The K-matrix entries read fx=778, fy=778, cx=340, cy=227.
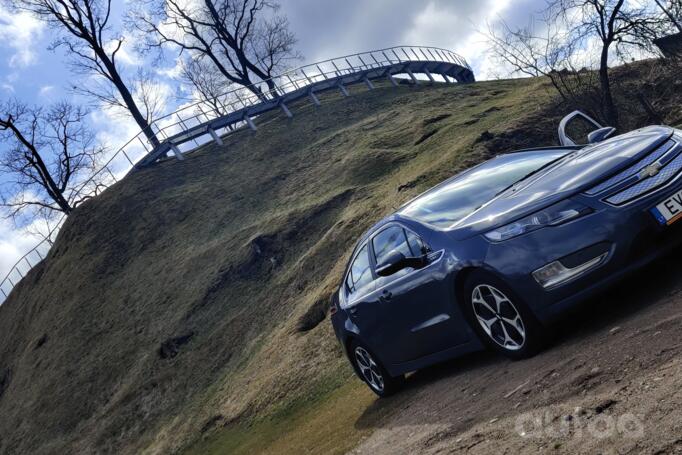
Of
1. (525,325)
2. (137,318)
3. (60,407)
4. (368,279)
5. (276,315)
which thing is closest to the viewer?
(525,325)

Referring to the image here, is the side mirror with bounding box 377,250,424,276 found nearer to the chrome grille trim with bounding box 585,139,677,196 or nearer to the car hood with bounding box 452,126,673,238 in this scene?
the car hood with bounding box 452,126,673,238

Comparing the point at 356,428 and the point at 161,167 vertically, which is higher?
the point at 161,167

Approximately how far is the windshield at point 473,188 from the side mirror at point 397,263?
0.38 meters

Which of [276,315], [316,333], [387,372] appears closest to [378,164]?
[276,315]

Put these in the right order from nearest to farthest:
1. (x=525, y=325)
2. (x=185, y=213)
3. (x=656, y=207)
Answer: (x=656, y=207) < (x=525, y=325) < (x=185, y=213)

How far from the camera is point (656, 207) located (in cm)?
556

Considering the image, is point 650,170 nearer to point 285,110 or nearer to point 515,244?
point 515,244

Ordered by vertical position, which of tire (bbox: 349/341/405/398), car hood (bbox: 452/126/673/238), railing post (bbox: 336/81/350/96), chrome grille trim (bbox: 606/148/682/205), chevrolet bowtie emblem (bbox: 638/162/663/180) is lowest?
tire (bbox: 349/341/405/398)

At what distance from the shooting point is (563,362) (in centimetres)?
565

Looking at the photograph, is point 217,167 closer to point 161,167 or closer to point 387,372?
point 161,167

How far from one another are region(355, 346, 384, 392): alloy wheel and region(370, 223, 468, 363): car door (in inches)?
15.8

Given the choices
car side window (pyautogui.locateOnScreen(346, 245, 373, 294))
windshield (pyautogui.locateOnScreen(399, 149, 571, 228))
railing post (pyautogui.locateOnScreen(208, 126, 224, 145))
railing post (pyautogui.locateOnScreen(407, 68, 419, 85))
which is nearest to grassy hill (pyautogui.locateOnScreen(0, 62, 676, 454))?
railing post (pyautogui.locateOnScreen(208, 126, 224, 145))

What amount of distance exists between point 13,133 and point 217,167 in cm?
1358

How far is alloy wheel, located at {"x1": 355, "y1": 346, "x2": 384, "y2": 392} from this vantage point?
850cm
